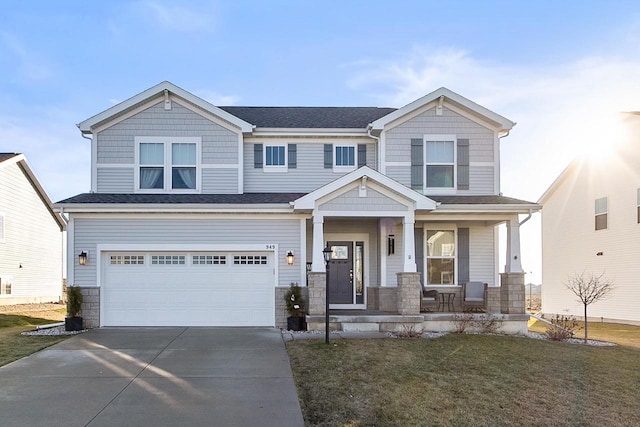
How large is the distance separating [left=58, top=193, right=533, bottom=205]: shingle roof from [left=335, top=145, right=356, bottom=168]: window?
185cm

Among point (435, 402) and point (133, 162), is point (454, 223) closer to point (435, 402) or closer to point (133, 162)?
point (435, 402)

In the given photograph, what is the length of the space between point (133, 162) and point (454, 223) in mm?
9915

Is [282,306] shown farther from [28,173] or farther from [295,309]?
[28,173]

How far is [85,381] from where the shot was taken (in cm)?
759

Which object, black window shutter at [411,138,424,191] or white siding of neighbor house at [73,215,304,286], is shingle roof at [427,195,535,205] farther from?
white siding of neighbor house at [73,215,304,286]

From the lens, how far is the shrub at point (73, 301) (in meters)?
12.3

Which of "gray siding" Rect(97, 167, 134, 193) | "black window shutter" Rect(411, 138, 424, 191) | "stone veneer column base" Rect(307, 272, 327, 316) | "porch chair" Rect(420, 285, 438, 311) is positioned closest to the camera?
"stone veneer column base" Rect(307, 272, 327, 316)

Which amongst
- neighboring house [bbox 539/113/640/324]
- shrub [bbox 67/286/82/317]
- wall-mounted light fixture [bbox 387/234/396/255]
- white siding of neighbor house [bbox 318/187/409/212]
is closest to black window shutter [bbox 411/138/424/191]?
wall-mounted light fixture [bbox 387/234/396/255]

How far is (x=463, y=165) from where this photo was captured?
1434 cm

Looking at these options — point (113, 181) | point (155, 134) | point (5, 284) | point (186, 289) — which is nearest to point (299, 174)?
point (155, 134)

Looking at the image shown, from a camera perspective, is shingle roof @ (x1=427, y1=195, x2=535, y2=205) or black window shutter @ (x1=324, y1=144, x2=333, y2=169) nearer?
shingle roof @ (x1=427, y1=195, x2=535, y2=205)

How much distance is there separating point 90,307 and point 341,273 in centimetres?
721

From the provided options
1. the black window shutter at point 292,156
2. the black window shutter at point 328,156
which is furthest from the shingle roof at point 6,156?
the black window shutter at point 328,156

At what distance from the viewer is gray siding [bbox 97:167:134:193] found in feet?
45.1
